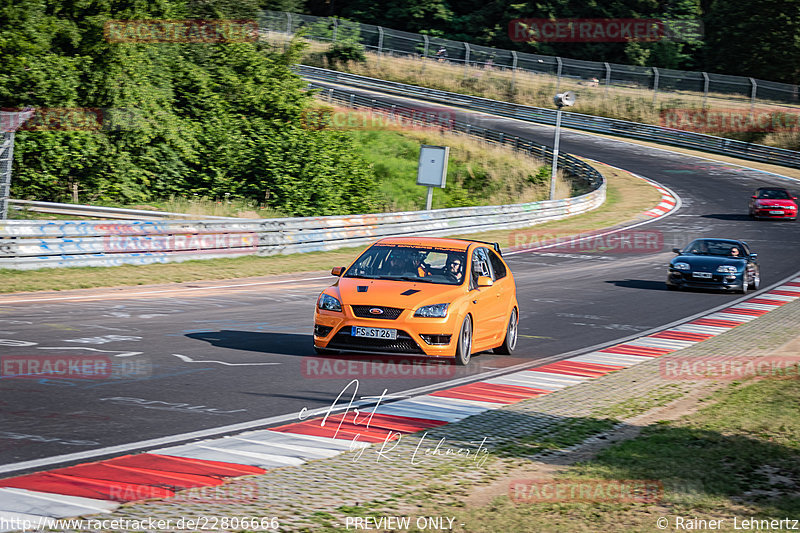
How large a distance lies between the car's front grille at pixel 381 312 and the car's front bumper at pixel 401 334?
0.14ft

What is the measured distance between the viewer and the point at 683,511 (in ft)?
19.2

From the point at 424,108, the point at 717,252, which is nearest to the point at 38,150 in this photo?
the point at 717,252

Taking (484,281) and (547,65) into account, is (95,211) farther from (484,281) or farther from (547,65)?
(547,65)

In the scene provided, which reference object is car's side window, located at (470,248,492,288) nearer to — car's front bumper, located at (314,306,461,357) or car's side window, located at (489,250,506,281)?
car's side window, located at (489,250,506,281)

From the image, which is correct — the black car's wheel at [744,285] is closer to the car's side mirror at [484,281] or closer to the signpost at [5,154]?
the car's side mirror at [484,281]

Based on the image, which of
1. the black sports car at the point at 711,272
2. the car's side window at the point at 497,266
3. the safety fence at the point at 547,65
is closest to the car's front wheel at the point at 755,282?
the black sports car at the point at 711,272

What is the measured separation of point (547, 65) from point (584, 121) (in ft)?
16.5

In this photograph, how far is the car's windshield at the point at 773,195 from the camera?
4075cm

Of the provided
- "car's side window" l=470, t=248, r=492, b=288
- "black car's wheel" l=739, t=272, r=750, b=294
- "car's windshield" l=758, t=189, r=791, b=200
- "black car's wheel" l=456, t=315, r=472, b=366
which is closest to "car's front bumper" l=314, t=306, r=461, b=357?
"black car's wheel" l=456, t=315, r=472, b=366

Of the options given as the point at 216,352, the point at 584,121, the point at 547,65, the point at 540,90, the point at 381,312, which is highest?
the point at 547,65

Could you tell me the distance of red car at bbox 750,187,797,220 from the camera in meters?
40.4

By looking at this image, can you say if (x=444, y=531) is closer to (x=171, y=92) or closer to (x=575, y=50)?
(x=171, y=92)

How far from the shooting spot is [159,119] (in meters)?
32.2

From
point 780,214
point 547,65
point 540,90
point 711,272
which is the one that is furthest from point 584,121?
point 711,272
